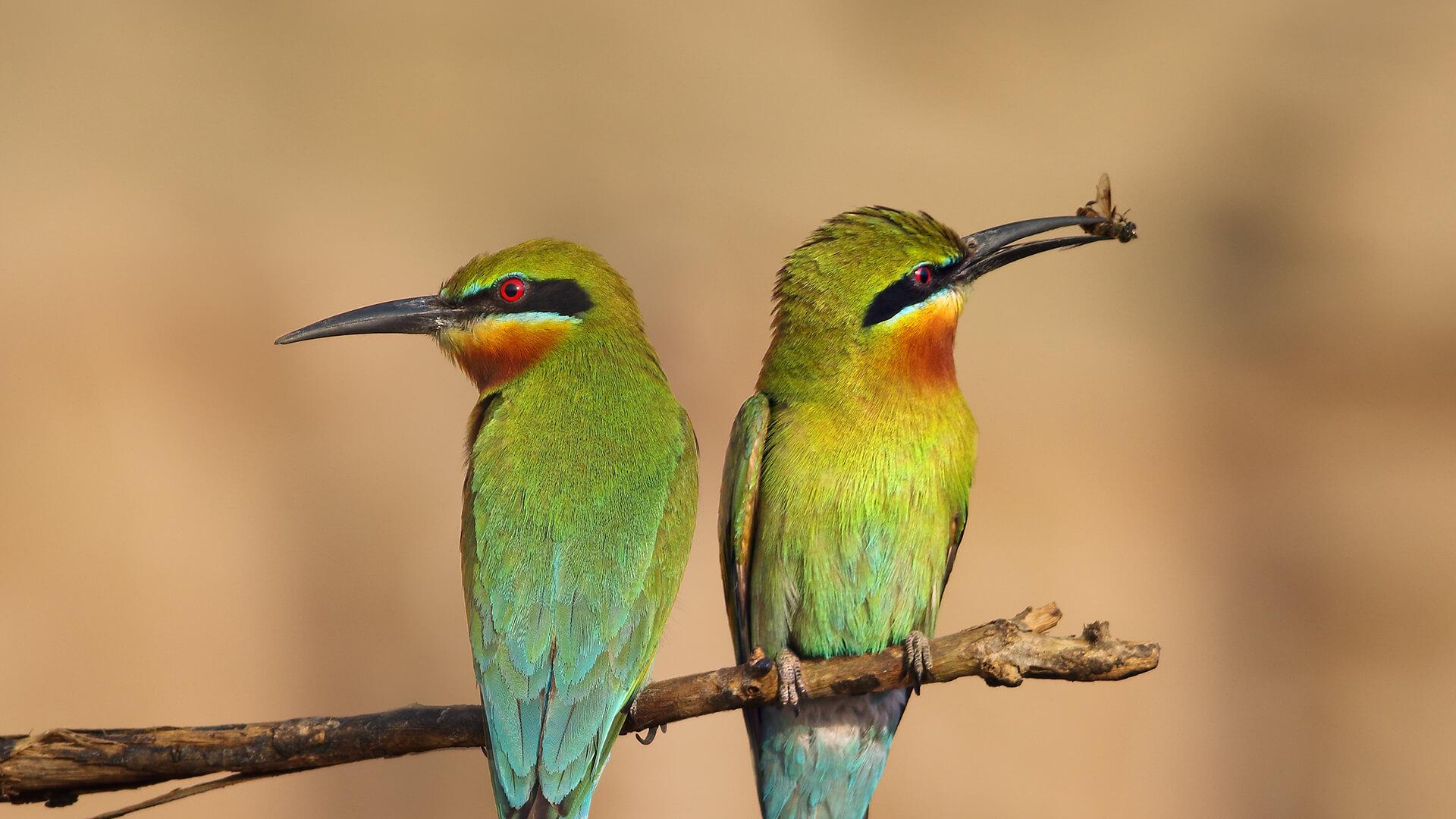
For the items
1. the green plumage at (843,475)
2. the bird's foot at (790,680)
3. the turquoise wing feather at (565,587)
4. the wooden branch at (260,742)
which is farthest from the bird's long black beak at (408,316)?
the bird's foot at (790,680)

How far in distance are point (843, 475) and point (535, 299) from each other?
2.10 ft

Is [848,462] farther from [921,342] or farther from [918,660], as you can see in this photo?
[918,660]

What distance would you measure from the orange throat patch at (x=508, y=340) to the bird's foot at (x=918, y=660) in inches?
32.8

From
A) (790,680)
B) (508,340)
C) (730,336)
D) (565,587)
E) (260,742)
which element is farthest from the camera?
(730,336)

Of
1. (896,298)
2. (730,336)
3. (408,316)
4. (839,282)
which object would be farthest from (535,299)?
(730,336)

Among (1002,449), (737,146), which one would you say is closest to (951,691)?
(1002,449)

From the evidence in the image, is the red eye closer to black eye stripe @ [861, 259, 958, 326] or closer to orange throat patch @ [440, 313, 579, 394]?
orange throat patch @ [440, 313, 579, 394]

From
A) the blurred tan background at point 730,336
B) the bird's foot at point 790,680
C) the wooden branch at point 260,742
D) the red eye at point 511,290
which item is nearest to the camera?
the wooden branch at point 260,742

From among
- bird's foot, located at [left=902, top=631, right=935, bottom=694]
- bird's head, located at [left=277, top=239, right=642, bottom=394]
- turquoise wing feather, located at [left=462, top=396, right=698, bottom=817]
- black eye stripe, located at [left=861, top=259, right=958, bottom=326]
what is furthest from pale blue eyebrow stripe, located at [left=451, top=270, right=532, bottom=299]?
bird's foot, located at [left=902, top=631, right=935, bottom=694]

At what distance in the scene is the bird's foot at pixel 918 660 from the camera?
6.32 feet

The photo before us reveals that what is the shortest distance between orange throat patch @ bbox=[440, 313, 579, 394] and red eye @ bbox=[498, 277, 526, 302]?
1.2 inches

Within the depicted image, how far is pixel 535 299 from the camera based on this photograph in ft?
7.86

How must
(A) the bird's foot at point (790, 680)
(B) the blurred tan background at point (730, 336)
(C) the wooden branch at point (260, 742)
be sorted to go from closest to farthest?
(C) the wooden branch at point (260, 742)
(A) the bird's foot at point (790, 680)
(B) the blurred tan background at point (730, 336)

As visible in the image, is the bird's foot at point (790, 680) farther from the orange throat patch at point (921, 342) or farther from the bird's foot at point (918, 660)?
the orange throat patch at point (921, 342)
